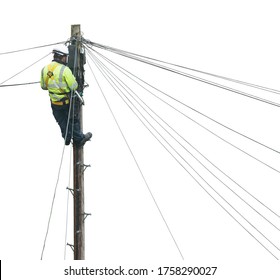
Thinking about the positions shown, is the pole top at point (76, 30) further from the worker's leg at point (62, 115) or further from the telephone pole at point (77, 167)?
the worker's leg at point (62, 115)

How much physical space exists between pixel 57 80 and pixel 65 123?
80 centimetres

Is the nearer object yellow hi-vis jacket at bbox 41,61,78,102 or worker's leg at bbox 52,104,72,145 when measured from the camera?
yellow hi-vis jacket at bbox 41,61,78,102

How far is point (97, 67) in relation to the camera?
10.7 m

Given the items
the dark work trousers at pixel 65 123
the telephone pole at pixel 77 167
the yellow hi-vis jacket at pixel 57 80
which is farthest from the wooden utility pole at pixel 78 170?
the yellow hi-vis jacket at pixel 57 80

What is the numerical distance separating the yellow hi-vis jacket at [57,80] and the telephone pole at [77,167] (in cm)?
22

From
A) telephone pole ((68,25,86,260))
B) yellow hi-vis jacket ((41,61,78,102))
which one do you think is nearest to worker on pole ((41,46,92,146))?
yellow hi-vis jacket ((41,61,78,102))

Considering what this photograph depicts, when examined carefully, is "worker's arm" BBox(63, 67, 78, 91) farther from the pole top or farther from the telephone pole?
the pole top

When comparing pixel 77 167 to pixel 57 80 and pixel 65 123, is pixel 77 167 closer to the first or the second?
pixel 65 123

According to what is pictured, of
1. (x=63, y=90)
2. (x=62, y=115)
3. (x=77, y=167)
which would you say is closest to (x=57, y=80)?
(x=63, y=90)

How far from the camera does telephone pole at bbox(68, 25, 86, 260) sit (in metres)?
10.2

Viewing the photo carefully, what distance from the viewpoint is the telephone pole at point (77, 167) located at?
10164mm

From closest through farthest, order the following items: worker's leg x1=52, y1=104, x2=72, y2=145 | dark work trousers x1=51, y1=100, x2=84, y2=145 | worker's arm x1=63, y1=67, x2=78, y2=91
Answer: worker's arm x1=63, y1=67, x2=78, y2=91
dark work trousers x1=51, y1=100, x2=84, y2=145
worker's leg x1=52, y1=104, x2=72, y2=145

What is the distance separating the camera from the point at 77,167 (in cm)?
1018

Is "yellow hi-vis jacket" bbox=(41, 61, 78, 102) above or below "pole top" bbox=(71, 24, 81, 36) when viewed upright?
below
